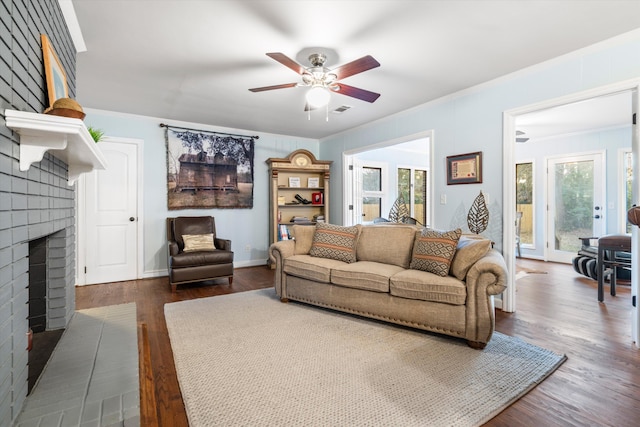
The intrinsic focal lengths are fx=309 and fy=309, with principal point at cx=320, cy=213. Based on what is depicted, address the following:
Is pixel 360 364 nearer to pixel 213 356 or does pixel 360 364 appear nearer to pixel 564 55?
pixel 213 356

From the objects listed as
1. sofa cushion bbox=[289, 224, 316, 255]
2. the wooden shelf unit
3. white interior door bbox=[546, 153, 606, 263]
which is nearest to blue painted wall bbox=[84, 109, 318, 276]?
the wooden shelf unit

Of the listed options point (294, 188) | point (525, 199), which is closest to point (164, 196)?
point (294, 188)

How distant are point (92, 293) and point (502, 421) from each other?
4.40 meters

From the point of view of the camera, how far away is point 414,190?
22.7ft

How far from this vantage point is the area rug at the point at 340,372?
1.60m

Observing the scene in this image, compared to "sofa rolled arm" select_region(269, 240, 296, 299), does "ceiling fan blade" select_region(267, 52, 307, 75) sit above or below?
above

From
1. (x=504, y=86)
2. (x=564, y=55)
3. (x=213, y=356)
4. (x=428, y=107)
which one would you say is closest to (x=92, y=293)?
(x=213, y=356)

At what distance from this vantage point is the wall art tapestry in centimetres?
477

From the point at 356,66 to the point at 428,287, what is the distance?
1.80m

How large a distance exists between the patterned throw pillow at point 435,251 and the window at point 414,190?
156 inches

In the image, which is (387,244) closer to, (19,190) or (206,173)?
(19,190)

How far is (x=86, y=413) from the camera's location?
49.7 inches

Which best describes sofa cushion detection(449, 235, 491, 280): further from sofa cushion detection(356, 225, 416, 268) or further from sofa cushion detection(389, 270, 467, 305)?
sofa cushion detection(356, 225, 416, 268)

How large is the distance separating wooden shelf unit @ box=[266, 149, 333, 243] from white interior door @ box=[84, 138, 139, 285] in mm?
2073
